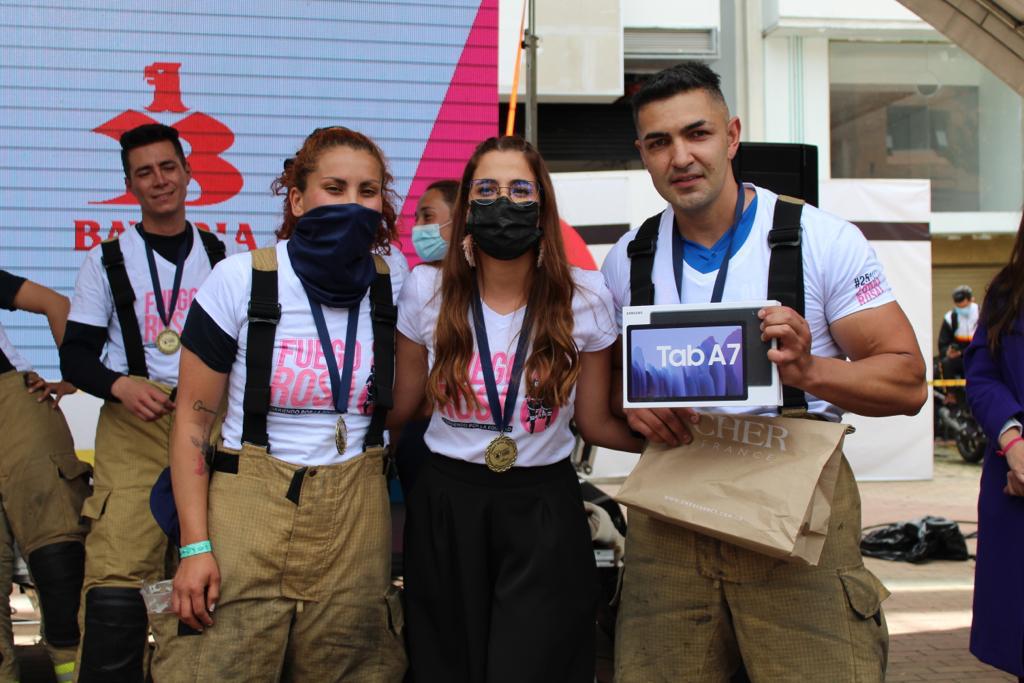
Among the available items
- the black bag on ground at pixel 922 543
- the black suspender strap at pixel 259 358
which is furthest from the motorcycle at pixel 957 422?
the black suspender strap at pixel 259 358

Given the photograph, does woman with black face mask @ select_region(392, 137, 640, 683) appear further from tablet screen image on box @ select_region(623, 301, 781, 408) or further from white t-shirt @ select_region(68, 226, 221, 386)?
white t-shirt @ select_region(68, 226, 221, 386)

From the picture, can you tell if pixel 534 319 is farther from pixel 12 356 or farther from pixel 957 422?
pixel 957 422

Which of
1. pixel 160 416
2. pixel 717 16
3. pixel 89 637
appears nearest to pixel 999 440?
pixel 160 416

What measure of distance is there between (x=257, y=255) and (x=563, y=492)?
1054mm

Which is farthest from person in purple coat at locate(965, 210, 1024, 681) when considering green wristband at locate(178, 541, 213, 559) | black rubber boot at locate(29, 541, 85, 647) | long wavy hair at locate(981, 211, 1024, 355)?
black rubber boot at locate(29, 541, 85, 647)

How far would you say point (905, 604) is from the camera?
622 cm

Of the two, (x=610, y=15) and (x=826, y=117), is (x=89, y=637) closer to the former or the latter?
(x=610, y=15)

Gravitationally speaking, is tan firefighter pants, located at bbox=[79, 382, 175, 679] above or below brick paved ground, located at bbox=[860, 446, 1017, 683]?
above

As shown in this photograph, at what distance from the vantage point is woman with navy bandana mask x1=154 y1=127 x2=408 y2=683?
2.44 m

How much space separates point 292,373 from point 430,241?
157 centimetres

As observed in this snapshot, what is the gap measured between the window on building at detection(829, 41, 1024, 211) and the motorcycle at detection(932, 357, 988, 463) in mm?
2782

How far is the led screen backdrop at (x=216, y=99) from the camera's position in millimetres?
4898

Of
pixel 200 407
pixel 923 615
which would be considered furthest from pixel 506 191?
pixel 923 615

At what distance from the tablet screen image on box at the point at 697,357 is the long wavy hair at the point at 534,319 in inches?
11.4
